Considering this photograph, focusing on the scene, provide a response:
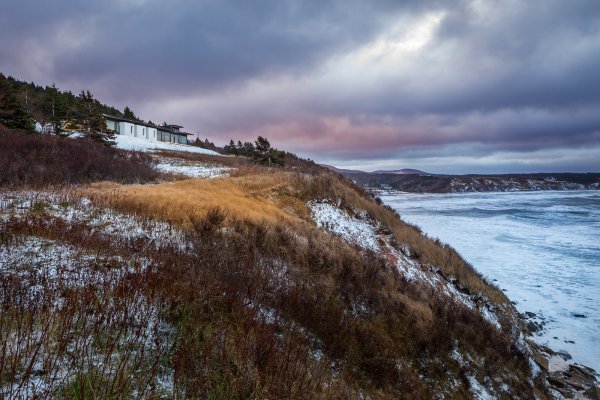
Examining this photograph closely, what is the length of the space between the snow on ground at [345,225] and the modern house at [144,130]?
42193mm

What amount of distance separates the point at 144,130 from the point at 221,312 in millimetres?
62797

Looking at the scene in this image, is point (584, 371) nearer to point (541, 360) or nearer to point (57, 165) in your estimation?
point (541, 360)

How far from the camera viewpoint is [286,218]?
13.7 m

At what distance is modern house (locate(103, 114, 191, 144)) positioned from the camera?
53906 millimetres

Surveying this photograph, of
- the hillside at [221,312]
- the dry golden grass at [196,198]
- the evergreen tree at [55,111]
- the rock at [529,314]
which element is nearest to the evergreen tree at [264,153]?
the dry golden grass at [196,198]

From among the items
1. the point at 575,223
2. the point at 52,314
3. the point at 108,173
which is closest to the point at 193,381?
the point at 52,314

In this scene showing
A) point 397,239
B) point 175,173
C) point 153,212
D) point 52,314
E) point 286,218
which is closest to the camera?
point 52,314

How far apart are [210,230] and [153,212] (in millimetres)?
2092

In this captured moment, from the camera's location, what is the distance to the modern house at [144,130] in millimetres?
53906

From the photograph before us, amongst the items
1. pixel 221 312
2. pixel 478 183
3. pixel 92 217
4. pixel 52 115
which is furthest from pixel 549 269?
pixel 478 183

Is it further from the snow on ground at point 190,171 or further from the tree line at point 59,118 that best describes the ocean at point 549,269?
the tree line at point 59,118

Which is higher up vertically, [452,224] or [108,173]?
[108,173]

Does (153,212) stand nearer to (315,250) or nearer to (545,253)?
(315,250)

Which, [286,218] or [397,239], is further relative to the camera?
[397,239]
